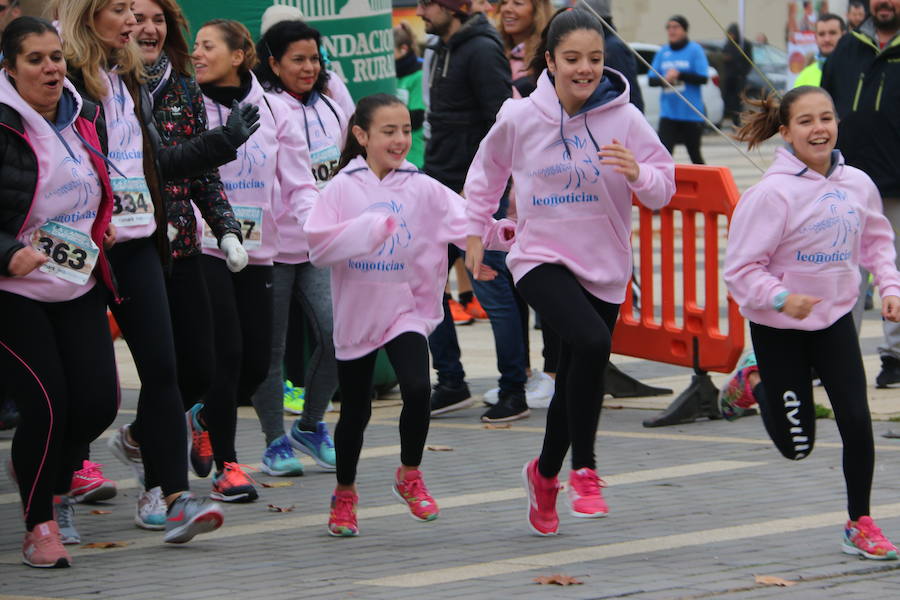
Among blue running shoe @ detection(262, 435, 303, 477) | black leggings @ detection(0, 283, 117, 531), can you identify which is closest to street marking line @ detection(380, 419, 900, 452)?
blue running shoe @ detection(262, 435, 303, 477)

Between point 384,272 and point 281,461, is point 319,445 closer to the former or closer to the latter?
point 281,461

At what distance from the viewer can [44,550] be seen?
5922 millimetres

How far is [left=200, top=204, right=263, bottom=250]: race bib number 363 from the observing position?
7.20 metres

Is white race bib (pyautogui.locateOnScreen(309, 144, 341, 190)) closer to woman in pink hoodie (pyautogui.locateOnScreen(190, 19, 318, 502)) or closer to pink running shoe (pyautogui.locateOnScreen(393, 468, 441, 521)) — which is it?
woman in pink hoodie (pyautogui.locateOnScreen(190, 19, 318, 502))

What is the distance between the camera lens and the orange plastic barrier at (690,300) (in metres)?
8.84

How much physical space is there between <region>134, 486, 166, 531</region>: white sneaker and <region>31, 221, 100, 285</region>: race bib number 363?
1.12m

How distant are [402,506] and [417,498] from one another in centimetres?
60

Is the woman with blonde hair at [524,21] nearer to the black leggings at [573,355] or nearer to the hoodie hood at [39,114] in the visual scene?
the black leggings at [573,355]

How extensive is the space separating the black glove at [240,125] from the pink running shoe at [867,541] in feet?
8.31

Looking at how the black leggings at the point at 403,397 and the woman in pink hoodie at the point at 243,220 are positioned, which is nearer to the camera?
the black leggings at the point at 403,397

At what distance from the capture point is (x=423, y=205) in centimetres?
654

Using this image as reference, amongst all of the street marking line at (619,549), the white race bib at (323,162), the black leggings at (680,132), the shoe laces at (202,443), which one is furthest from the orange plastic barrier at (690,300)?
the black leggings at (680,132)

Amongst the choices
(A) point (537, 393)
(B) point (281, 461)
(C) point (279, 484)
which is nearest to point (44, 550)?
→ (C) point (279, 484)

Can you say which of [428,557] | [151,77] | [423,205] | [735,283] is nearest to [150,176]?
[151,77]
